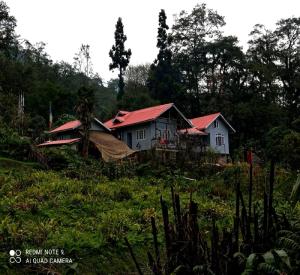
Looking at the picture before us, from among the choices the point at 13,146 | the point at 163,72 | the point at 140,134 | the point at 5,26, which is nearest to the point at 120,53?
the point at 163,72

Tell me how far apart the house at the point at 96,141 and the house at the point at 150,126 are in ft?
6.31

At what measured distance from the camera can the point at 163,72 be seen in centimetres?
5269

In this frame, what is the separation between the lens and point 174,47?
56656 millimetres

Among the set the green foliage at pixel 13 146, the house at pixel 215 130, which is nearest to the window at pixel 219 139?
the house at pixel 215 130

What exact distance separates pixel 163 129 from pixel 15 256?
29774mm

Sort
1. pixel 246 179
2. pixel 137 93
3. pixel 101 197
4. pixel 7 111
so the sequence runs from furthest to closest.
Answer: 1. pixel 137 93
2. pixel 7 111
3. pixel 246 179
4. pixel 101 197

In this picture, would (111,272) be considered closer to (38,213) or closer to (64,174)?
(38,213)

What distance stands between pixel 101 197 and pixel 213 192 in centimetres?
722

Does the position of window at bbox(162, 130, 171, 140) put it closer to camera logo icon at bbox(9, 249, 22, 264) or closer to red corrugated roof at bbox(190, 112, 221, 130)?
red corrugated roof at bbox(190, 112, 221, 130)

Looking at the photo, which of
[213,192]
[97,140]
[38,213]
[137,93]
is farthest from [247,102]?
[38,213]

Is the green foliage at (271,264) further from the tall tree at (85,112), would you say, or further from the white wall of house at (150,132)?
the white wall of house at (150,132)

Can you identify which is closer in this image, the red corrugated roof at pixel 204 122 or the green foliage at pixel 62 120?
the red corrugated roof at pixel 204 122

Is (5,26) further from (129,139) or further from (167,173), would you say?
(167,173)

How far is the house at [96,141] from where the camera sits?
3299cm
